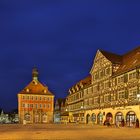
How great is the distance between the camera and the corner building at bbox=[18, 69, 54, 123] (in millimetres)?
89438

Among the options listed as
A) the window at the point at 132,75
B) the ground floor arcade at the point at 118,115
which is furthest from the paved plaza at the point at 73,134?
the window at the point at 132,75

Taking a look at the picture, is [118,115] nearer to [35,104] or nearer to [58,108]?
[35,104]

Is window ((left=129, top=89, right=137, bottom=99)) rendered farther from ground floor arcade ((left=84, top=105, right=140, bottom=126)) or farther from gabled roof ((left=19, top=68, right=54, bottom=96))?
gabled roof ((left=19, top=68, right=54, bottom=96))

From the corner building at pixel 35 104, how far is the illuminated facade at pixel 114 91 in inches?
990

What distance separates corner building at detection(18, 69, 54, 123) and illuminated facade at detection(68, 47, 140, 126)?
82.5 ft

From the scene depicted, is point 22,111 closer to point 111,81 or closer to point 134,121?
point 111,81

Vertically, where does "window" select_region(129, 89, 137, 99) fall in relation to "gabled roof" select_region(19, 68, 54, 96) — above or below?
below

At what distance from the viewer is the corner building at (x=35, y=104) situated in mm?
89438


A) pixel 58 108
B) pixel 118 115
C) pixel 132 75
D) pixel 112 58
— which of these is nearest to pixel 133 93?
pixel 132 75

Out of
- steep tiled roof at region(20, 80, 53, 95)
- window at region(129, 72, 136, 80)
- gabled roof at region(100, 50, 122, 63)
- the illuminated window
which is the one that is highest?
gabled roof at region(100, 50, 122, 63)

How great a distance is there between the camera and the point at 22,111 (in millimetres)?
89000

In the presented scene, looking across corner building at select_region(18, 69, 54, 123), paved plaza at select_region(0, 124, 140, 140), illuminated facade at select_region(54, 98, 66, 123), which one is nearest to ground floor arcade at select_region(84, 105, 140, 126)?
paved plaza at select_region(0, 124, 140, 140)

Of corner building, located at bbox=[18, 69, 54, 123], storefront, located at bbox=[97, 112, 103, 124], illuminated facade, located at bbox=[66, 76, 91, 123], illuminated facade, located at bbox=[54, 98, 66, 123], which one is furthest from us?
illuminated facade, located at bbox=[54, 98, 66, 123]

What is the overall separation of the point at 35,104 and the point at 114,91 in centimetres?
4482
